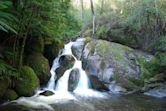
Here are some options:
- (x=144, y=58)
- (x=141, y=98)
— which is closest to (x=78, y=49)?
(x=144, y=58)

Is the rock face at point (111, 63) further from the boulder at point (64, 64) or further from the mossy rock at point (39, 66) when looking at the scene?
the mossy rock at point (39, 66)

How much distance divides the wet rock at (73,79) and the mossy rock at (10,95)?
306cm

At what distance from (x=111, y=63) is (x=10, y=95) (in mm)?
5888

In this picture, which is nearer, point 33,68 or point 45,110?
point 45,110

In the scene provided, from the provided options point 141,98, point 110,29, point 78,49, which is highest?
point 110,29

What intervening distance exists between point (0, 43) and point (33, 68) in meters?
2.06

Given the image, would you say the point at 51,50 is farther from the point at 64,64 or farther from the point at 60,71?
the point at 60,71

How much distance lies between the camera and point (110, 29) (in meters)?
18.2

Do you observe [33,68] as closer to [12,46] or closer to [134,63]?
[12,46]

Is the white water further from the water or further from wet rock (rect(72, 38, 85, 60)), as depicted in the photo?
wet rock (rect(72, 38, 85, 60))

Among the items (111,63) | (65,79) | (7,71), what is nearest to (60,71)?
(65,79)

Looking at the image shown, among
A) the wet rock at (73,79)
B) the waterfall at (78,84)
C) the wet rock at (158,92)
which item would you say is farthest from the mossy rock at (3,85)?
the wet rock at (158,92)

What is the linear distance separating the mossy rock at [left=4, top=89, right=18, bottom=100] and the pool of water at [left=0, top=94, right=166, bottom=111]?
1.66 ft

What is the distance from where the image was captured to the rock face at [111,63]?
1332 centimetres
